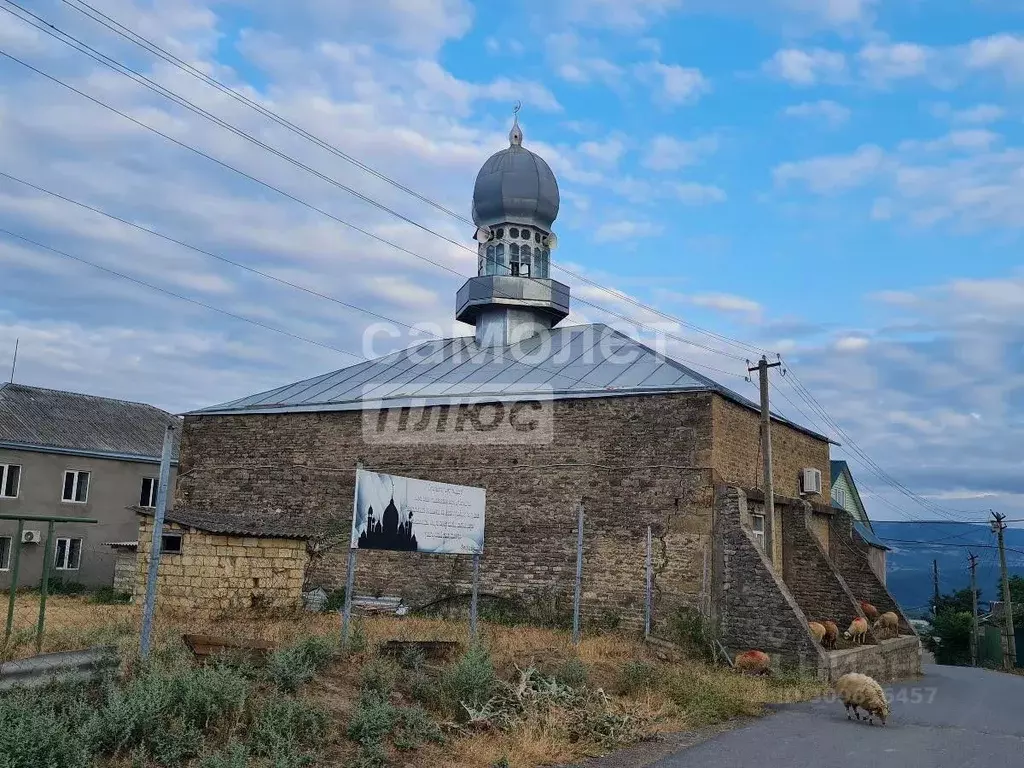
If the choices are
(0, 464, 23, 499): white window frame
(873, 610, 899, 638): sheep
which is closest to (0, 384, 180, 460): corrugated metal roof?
(0, 464, 23, 499): white window frame

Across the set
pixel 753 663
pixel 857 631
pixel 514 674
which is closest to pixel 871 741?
pixel 514 674

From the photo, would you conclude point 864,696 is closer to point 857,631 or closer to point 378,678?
point 857,631

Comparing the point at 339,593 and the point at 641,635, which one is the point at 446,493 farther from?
the point at 339,593

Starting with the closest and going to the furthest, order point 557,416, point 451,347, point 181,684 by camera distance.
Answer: point 181,684 → point 557,416 → point 451,347

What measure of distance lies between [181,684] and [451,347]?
17.1 metres

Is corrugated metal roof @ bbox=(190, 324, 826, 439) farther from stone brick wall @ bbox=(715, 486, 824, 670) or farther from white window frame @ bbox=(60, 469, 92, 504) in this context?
white window frame @ bbox=(60, 469, 92, 504)

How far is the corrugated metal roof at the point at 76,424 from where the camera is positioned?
26.2 meters

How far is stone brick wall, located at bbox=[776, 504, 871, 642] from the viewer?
1831cm

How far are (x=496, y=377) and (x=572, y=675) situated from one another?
34.2ft

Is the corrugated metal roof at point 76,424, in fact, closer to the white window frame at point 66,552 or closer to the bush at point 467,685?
the white window frame at point 66,552

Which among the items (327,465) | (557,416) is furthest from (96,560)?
(557,416)

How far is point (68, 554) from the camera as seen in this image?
26000 mm

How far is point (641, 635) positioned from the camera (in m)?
16.3

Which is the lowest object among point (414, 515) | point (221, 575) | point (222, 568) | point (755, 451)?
point (221, 575)
